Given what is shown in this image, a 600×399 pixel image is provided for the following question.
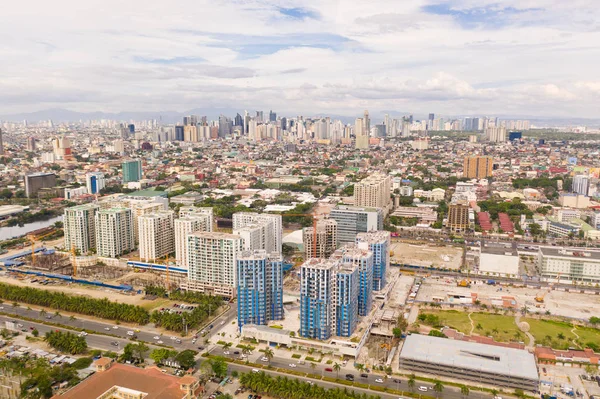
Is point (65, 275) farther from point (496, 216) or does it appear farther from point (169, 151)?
point (169, 151)

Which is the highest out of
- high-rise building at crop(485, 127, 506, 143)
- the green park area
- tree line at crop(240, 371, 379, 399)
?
high-rise building at crop(485, 127, 506, 143)

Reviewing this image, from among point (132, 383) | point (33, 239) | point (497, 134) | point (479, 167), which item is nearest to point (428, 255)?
point (132, 383)

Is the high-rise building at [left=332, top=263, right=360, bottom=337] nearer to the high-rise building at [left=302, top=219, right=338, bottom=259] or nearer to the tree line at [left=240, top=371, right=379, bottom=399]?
the tree line at [left=240, top=371, right=379, bottom=399]

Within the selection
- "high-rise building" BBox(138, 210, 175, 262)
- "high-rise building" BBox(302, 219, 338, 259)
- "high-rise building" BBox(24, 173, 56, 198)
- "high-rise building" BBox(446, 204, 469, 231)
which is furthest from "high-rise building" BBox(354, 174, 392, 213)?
"high-rise building" BBox(24, 173, 56, 198)

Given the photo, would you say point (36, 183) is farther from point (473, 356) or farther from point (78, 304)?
point (473, 356)

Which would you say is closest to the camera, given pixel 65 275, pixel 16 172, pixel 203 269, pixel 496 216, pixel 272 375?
pixel 272 375

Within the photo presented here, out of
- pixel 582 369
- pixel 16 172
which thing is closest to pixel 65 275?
pixel 582 369

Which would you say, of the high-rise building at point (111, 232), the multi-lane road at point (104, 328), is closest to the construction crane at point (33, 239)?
the high-rise building at point (111, 232)
